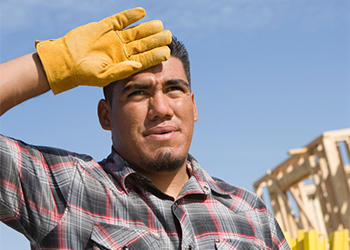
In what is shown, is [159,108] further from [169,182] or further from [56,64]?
[56,64]

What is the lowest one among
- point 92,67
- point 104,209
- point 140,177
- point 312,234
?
point 312,234

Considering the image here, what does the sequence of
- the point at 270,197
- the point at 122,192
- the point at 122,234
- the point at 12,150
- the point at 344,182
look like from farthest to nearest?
the point at 270,197
the point at 344,182
the point at 122,192
the point at 122,234
the point at 12,150

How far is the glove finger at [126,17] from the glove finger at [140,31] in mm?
58

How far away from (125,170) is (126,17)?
87 cm

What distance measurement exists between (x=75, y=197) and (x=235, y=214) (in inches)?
39.3

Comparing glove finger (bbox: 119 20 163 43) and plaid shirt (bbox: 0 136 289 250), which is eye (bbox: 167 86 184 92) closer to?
glove finger (bbox: 119 20 163 43)

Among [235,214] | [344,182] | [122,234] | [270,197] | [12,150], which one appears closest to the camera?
[12,150]

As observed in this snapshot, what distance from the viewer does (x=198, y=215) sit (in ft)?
8.30

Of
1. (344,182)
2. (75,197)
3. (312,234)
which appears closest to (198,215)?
(75,197)

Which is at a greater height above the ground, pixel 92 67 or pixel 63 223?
pixel 92 67

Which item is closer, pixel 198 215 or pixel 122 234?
pixel 122 234

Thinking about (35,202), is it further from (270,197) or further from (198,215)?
(270,197)

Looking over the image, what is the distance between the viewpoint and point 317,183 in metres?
12.7

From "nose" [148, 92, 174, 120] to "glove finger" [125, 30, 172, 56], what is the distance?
0.29 meters
